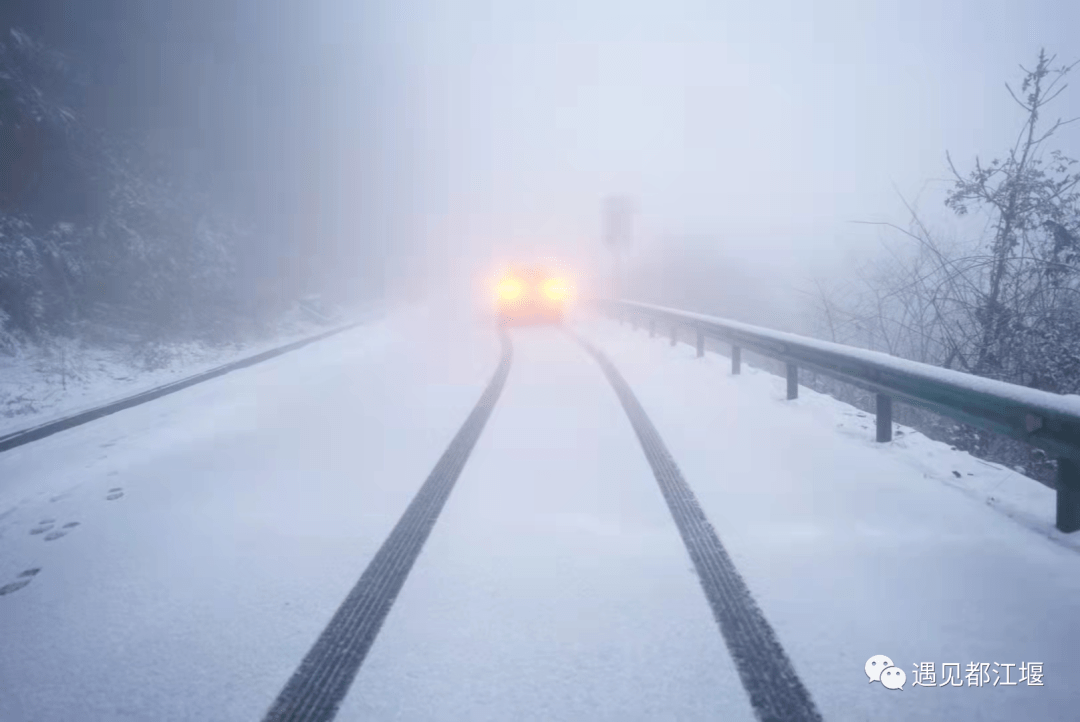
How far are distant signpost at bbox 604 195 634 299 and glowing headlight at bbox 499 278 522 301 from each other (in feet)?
55.4

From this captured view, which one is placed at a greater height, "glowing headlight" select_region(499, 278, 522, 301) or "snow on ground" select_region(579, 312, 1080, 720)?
"glowing headlight" select_region(499, 278, 522, 301)

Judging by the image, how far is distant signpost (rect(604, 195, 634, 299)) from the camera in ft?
113

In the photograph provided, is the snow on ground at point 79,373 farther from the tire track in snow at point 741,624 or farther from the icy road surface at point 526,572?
the tire track in snow at point 741,624

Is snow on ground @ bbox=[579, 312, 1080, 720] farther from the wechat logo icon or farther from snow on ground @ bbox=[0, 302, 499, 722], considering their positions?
snow on ground @ bbox=[0, 302, 499, 722]

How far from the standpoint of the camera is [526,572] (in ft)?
9.68

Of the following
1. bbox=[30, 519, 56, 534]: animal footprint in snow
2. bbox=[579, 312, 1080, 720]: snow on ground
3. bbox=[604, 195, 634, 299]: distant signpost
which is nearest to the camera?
bbox=[579, 312, 1080, 720]: snow on ground

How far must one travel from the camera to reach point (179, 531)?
3.62m

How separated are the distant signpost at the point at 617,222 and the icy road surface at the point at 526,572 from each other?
2996cm

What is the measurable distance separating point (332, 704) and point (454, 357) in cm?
948

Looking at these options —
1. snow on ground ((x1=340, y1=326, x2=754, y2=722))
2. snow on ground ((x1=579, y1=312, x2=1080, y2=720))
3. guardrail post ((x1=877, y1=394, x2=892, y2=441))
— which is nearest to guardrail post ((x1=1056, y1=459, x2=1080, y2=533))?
snow on ground ((x1=579, y1=312, x2=1080, y2=720))

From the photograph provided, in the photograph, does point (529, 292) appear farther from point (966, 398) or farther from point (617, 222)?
point (617, 222)

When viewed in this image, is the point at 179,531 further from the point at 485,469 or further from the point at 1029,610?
the point at 1029,610

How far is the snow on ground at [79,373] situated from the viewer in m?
7.62

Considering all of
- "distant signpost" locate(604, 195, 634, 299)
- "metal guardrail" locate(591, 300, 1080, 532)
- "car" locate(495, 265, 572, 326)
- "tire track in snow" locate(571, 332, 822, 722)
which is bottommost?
"tire track in snow" locate(571, 332, 822, 722)
